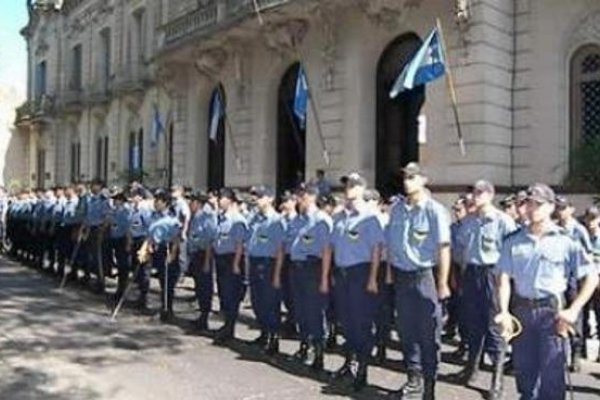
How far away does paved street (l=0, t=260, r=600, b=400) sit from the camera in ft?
26.9

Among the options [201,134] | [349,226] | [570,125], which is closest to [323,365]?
[349,226]

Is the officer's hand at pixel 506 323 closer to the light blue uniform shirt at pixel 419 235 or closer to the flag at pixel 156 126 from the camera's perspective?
the light blue uniform shirt at pixel 419 235

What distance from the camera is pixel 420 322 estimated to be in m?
7.68

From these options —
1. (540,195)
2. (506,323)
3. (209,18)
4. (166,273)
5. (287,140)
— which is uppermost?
(209,18)

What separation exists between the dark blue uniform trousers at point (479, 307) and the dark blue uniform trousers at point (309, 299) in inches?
58.0

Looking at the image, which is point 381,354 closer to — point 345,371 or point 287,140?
point 345,371

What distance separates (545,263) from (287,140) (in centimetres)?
1595

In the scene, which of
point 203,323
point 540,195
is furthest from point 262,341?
point 540,195

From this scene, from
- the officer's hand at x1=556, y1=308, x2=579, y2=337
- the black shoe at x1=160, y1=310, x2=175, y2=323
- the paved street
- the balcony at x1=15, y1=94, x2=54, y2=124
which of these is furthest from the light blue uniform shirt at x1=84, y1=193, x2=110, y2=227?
the balcony at x1=15, y1=94, x2=54, y2=124

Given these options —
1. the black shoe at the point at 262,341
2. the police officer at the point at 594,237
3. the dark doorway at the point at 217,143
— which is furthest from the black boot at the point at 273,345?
the dark doorway at the point at 217,143

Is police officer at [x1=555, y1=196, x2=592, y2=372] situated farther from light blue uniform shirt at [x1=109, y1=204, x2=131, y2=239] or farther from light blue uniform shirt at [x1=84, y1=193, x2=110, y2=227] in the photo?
light blue uniform shirt at [x1=84, y1=193, x2=110, y2=227]

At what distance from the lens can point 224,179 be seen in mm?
24031

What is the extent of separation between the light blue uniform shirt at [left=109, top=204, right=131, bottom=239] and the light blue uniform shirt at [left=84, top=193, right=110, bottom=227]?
37.9 inches

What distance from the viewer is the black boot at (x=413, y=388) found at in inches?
301
